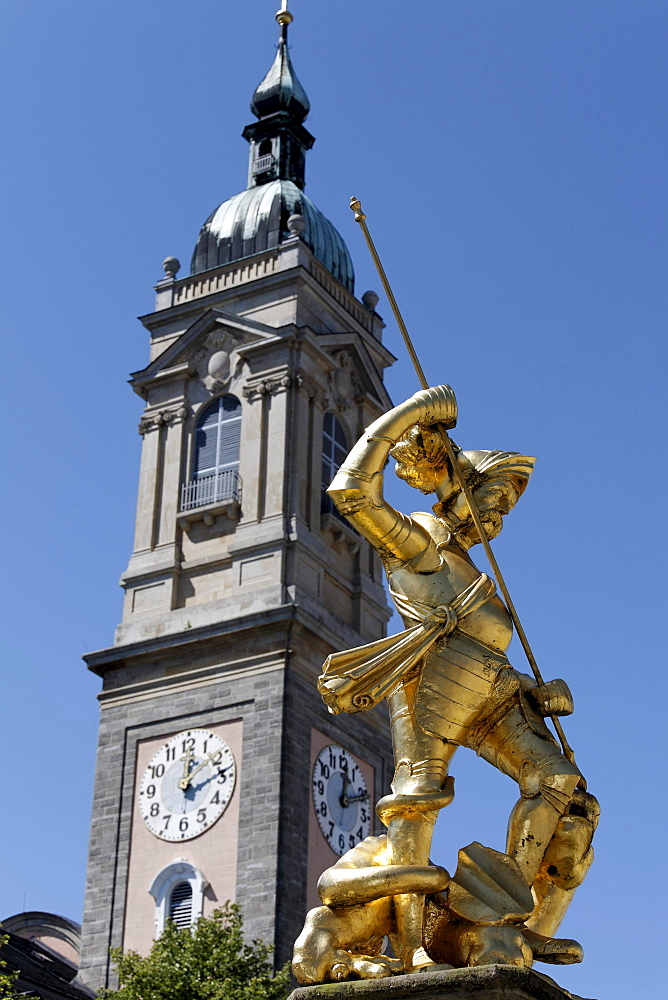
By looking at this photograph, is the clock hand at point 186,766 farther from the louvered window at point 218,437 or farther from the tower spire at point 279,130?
the tower spire at point 279,130

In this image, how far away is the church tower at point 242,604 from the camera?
30.2 metres

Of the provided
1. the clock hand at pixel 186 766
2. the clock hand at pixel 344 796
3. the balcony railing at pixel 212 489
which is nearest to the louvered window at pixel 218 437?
the balcony railing at pixel 212 489

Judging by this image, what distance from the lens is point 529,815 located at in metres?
7.35

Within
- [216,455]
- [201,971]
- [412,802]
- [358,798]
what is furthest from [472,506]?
[216,455]

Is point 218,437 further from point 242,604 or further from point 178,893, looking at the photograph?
point 178,893

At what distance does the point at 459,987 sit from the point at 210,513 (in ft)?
92.5

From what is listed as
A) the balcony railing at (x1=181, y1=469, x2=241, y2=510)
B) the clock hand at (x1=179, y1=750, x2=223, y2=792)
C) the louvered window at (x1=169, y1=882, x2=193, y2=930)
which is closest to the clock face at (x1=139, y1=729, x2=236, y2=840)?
the clock hand at (x1=179, y1=750, x2=223, y2=792)

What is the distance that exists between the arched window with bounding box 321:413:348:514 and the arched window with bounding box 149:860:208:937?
904 cm

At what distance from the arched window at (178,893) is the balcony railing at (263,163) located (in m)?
20.0

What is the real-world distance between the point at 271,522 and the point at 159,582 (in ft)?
9.61

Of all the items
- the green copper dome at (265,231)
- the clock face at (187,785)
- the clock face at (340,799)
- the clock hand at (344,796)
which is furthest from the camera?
the green copper dome at (265,231)

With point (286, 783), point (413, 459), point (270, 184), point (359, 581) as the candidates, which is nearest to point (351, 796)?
point (286, 783)

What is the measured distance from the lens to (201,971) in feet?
73.7

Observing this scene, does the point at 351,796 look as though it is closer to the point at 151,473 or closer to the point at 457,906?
the point at 151,473
